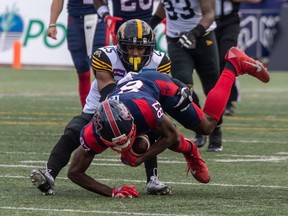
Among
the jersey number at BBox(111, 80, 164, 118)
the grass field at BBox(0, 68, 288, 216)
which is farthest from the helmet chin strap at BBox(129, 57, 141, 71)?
the grass field at BBox(0, 68, 288, 216)

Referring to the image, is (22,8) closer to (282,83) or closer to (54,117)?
(282,83)

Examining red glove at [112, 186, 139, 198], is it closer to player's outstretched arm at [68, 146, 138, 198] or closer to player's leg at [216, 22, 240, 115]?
player's outstretched arm at [68, 146, 138, 198]

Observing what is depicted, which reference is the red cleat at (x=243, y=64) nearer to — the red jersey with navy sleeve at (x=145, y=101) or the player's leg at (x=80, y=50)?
the red jersey with navy sleeve at (x=145, y=101)

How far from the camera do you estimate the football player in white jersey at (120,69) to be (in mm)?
6832

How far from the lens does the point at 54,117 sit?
1199cm

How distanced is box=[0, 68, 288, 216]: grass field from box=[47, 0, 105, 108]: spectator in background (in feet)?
2.12

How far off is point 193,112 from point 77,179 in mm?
914

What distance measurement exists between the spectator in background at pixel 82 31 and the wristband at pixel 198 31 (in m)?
1.71

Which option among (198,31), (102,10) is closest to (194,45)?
(198,31)

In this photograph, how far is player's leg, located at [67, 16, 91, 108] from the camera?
1061cm

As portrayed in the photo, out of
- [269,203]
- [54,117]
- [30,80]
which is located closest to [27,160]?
[269,203]

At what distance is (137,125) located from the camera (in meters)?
6.38

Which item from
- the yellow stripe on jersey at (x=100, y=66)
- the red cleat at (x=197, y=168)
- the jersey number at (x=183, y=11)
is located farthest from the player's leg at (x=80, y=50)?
the red cleat at (x=197, y=168)

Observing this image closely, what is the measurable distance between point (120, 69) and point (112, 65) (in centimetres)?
7
